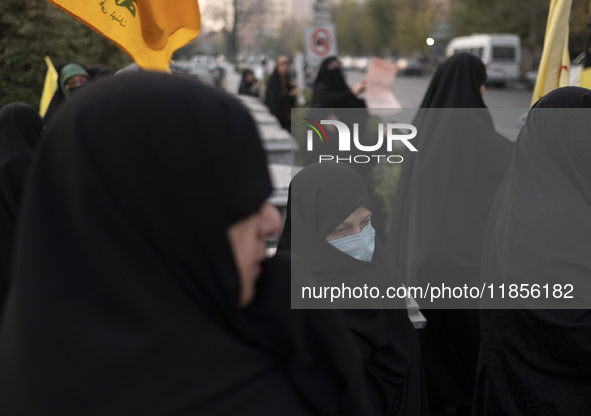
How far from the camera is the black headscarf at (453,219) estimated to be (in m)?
3.08

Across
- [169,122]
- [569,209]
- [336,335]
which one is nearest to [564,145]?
[569,209]

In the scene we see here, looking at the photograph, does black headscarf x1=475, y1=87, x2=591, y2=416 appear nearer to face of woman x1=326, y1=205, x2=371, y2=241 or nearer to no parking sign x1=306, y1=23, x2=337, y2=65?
face of woman x1=326, y1=205, x2=371, y2=241

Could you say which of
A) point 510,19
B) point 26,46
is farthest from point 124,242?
point 510,19

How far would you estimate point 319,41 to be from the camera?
9.02m

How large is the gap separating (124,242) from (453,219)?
Result: 8.52 ft

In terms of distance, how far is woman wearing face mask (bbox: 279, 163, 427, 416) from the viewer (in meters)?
1.83

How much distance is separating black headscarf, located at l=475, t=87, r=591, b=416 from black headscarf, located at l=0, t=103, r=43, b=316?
7.21ft

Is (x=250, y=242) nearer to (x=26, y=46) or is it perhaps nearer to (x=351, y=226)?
(x=351, y=226)

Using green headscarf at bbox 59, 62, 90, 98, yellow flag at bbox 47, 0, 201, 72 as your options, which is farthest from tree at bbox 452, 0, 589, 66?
yellow flag at bbox 47, 0, 201, 72

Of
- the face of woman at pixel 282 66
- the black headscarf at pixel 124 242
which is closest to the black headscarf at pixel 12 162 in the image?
the black headscarf at pixel 124 242

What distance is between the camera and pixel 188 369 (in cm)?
97

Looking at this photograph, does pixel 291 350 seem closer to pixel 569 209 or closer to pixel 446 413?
pixel 569 209

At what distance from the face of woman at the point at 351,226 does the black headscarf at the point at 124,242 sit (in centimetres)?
106

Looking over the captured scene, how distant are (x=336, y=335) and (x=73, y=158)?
24.5 inches
